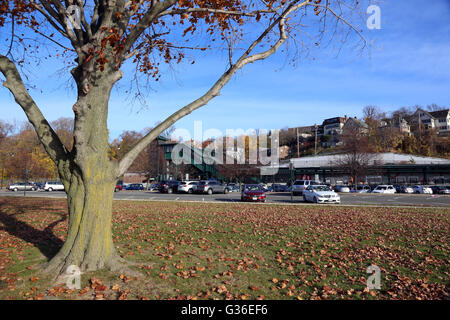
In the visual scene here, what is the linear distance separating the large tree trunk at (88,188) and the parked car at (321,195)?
1915 centimetres

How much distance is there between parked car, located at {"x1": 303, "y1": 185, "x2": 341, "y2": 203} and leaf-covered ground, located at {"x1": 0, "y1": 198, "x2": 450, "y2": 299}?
11.2 meters

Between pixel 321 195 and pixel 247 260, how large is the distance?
56.9ft

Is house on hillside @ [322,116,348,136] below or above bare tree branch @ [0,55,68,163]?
above

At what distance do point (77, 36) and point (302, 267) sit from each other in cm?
662

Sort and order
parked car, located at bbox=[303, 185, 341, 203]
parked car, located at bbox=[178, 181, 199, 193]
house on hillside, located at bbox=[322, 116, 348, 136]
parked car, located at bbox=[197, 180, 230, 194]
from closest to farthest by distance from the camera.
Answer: parked car, located at bbox=[303, 185, 341, 203]
parked car, located at bbox=[197, 180, 230, 194]
parked car, located at bbox=[178, 181, 199, 193]
house on hillside, located at bbox=[322, 116, 348, 136]

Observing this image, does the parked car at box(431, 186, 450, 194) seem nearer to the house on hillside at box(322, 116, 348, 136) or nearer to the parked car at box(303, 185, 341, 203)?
the parked car at box(303, 185, 341, 203)

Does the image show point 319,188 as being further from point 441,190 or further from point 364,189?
point 441,190

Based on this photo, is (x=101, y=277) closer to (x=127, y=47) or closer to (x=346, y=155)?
(x=127, y=47)

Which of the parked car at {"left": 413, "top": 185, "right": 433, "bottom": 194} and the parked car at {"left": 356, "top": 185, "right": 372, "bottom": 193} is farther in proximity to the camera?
the parked car at {"left": 356, "top": 185, "right": 372, "bottom": 193}

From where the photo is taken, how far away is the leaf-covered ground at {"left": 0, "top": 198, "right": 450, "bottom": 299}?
197 inches

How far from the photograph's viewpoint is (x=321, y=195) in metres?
22.7

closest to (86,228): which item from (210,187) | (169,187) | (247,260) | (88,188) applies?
(88,188)

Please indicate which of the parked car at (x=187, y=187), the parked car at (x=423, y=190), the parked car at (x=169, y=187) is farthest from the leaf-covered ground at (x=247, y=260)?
the parked car at (x=423, y=190)

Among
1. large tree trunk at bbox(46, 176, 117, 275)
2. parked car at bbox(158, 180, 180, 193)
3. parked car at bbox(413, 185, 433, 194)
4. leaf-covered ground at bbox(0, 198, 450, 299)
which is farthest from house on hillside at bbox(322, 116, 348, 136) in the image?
large tree trunk at bbox(46, 176, 117, 275)
